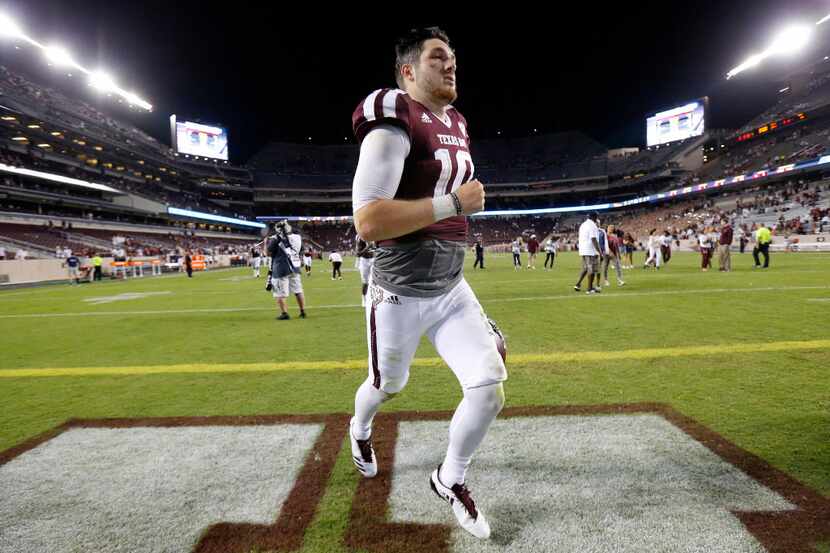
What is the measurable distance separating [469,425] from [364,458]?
793mm

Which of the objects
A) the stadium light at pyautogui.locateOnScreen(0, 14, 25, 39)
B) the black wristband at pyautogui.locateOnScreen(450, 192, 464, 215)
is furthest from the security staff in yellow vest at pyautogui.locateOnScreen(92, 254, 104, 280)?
the stadium light at pyautogui.locateOnScreen(0, 14, 25, 39)

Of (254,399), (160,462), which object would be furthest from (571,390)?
(160,462)

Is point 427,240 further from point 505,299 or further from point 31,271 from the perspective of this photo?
point 31,271

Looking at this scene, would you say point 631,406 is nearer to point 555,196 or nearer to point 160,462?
point 160,462

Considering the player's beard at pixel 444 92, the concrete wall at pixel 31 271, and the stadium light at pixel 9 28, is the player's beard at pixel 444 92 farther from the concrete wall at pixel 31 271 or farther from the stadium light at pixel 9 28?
the stadium light at pixel 9 28

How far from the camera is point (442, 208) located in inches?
72.9

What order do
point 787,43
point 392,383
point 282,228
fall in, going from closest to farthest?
point 392,383 < point 282,228 < point 787,43

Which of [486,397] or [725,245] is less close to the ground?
[725,245]

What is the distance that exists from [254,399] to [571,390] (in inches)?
113

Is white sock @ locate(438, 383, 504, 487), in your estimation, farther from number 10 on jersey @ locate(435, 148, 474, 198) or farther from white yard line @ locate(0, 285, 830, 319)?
white yard line @ locate(0, 285, 830, 319)

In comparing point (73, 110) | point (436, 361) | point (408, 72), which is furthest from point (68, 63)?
point (408, 72)

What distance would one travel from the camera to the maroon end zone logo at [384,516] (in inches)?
73.9

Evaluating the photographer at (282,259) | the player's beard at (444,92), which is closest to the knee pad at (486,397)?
the player's beard at (444,92)

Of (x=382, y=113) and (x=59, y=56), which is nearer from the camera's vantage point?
(x=382, y=113)
